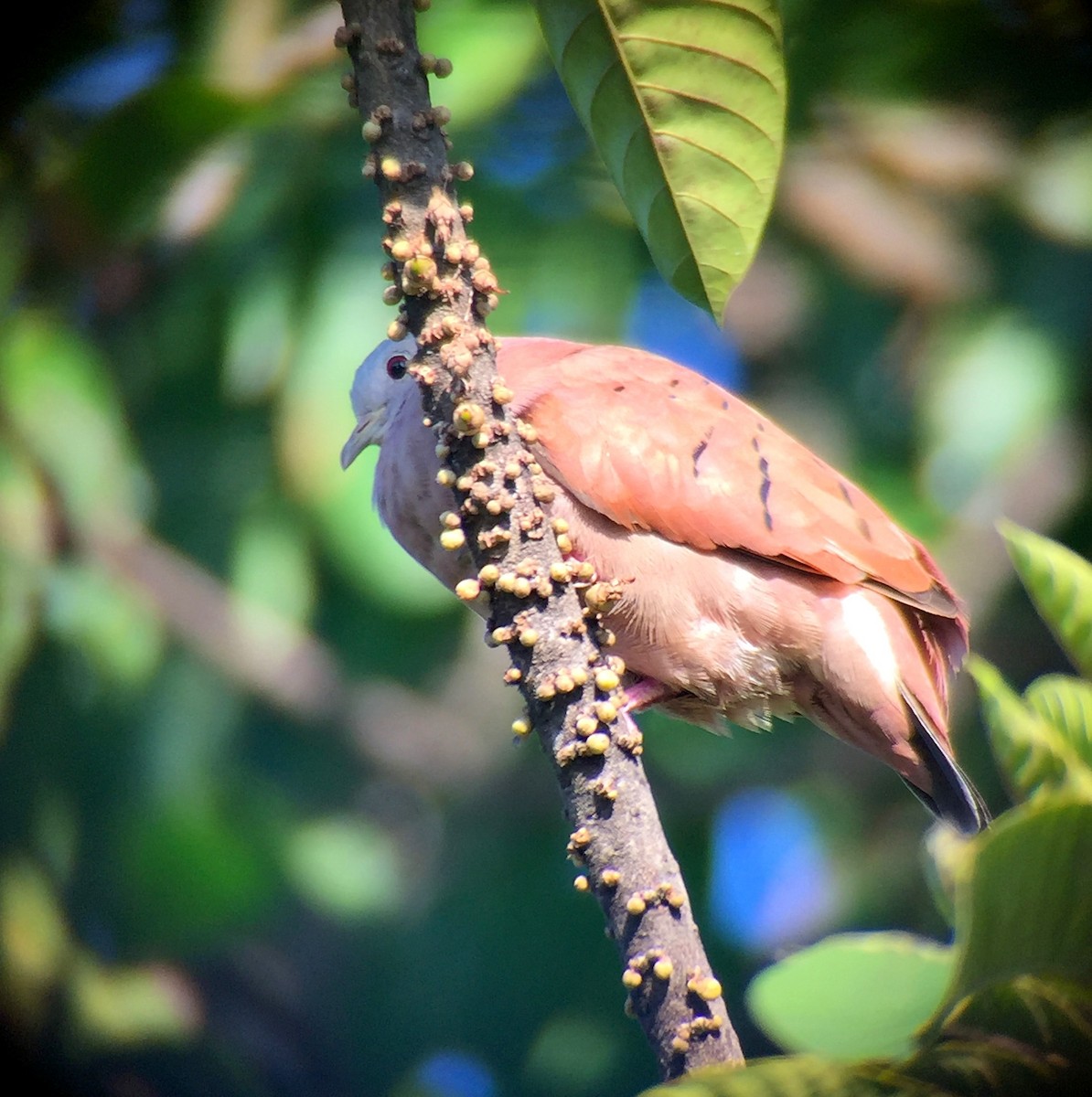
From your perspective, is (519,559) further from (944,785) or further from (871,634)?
(944,785)

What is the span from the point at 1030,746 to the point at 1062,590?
191mm

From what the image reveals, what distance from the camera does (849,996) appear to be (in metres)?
0.96

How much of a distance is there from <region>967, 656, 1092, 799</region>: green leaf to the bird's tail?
1040 mm

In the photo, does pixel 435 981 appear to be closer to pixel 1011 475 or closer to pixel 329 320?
pixel 329 320

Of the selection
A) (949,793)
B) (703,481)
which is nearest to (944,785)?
(949,793)

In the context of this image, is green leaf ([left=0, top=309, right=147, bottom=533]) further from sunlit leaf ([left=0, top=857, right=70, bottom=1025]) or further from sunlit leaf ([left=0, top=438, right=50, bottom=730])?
sunlit leaf ([left=0, top=857, right=70, bottom=1025])

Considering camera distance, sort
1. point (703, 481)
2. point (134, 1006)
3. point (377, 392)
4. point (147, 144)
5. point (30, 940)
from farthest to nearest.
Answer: point (30, 940) < point (134, 1006) < point (147, 144) < point (377, 392) < point (703, 481)

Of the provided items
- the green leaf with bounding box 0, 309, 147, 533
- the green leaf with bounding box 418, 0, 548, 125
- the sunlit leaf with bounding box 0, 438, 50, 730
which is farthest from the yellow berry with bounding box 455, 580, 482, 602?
the sunlit leaf with bounding box 0, 438, 50, 730

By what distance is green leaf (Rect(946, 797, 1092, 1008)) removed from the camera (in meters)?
0.88

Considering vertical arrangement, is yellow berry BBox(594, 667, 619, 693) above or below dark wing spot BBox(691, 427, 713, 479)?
below

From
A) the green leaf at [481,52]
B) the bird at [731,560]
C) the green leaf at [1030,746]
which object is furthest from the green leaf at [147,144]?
the green leaf at [1030,746]

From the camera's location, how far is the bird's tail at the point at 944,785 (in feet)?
7.14

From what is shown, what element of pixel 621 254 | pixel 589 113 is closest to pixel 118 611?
pixel 621 254

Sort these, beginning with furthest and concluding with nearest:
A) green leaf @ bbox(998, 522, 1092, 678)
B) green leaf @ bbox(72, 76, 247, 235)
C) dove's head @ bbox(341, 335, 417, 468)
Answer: green leaf @ bbox(72, 76, 247, 235), dove's head @ bbox(341, 335, 417, 468), green leaf @ bbox(998, 522, 1092, 678)
